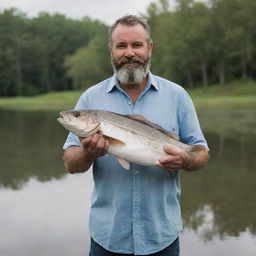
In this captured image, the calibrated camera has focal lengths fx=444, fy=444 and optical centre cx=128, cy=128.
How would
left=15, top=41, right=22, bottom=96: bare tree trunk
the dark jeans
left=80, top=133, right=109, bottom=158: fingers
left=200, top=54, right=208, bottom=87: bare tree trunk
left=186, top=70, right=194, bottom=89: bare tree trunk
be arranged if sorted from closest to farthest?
left=80, top=133, right=109, bottom=158: fingers → the dark jeans → left=200, top=54, right=208, bottom=87: bare tree trunk → left=186, top=70, right=194, bottom=89: bare tree trunk → left=15, top=41, right=22, bottom=96: bare tree trunk

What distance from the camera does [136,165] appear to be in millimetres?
3514

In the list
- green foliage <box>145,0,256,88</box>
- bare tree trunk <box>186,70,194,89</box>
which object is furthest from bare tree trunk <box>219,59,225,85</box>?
bare tree trunk <box>186,70,194,89</box>

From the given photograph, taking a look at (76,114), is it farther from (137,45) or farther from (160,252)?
(160,252)

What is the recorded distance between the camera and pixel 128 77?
3.57m

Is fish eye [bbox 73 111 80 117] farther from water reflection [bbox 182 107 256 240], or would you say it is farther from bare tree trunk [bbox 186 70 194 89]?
bare tree trunk [bbox 186 70 194 89]

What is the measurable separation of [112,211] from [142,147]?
561 millimetres

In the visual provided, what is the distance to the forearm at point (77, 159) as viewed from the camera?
340cm

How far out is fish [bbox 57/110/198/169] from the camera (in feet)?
11.1

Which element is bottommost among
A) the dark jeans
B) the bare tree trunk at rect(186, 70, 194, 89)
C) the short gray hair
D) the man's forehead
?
the bare tree trunk at rect(186, 70, 194, 89)

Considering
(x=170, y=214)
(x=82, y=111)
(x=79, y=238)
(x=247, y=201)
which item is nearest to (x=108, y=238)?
(x=170, y=214)

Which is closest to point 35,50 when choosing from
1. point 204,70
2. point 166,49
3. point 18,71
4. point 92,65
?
point 18,71

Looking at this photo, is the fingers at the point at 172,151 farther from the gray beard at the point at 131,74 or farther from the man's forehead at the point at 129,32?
the man's forehead at the point at 129,32

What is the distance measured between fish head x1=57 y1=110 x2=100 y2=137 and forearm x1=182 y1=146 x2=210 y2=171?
741mm

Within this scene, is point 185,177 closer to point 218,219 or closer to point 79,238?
point 218,219
